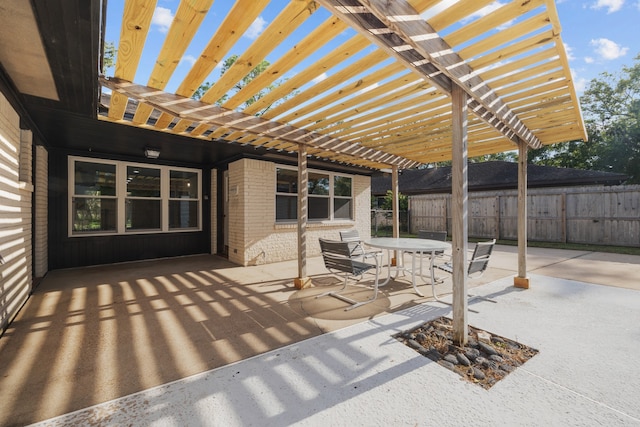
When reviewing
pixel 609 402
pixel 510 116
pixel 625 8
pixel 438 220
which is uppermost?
pixel 625 8

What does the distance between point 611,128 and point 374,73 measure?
23.6 meters

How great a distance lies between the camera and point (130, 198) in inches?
262

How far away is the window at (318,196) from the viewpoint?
23.7 ft

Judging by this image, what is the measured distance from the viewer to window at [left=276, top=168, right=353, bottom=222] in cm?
722

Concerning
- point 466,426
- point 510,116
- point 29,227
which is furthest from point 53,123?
point 510,116

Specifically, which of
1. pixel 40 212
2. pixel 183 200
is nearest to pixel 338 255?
pixel 183 200

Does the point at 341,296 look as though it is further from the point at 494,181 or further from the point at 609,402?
the point at 494,181

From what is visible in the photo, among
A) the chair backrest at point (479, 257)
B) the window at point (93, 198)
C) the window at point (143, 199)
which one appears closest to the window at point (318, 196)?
the window at point (143, 199)

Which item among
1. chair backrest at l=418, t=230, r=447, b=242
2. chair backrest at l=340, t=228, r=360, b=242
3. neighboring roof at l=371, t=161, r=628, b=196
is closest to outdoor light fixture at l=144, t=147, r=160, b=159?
chair backrest at l=340, t=228, r=360, b=242

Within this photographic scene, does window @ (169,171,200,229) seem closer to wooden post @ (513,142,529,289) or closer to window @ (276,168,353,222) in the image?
window @ (276,168,353,222)

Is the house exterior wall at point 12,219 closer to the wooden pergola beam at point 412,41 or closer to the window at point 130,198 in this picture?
the window at point 130,198

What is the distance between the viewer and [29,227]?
4.21m

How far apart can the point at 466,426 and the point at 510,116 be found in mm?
3555

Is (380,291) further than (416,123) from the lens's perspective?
Yes
